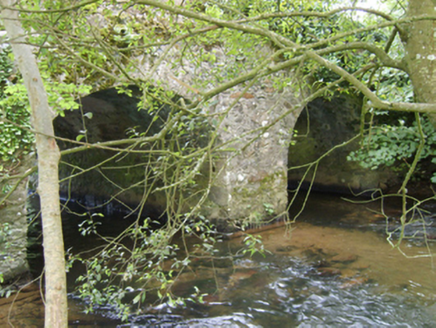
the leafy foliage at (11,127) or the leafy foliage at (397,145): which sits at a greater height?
the leafy foliage at (11,127)

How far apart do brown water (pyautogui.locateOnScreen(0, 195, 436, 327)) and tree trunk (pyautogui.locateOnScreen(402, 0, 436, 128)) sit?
118 centimetres

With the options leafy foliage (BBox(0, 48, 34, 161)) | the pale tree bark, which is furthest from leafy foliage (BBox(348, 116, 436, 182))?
the pale tree bark

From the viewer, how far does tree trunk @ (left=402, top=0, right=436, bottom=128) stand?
240cm

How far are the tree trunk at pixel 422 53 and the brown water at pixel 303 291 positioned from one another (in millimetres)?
1177

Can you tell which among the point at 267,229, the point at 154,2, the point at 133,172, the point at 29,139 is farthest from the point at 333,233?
the point at 154,2

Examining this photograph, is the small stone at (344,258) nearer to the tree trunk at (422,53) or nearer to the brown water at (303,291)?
the brown water at (303,291)

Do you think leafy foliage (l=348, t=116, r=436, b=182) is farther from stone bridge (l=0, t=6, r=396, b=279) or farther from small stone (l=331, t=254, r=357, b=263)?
small stone (l=331, t=254, r=357, b=263)

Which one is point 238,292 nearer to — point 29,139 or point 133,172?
point 29,139

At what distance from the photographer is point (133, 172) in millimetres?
7684

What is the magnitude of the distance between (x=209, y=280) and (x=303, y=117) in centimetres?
560

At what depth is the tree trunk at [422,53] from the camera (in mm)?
2398

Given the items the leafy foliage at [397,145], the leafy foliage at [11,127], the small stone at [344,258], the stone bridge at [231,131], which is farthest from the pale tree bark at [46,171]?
the leafy foliage at [397,145]

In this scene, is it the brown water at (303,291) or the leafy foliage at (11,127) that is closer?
the brown water at (303,291)

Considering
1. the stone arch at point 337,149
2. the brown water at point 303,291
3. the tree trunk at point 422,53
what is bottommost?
the brown water at point 303,291
